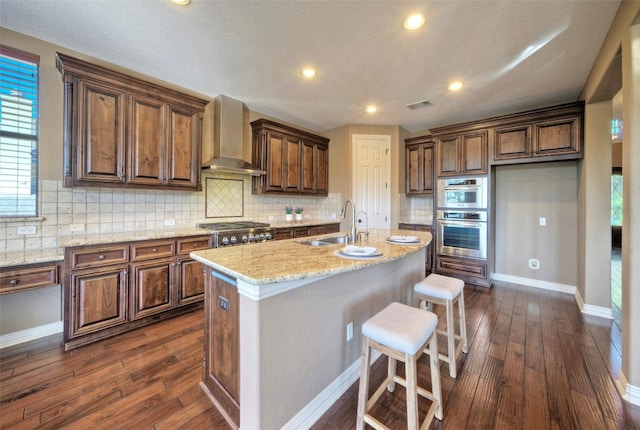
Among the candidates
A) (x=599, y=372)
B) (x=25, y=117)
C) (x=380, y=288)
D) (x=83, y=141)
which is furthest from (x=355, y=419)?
(x=25, y=117)

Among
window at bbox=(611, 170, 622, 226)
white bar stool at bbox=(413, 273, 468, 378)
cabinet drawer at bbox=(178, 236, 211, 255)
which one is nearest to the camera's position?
white bar stool at bbox=(413, 273, 468, 378)

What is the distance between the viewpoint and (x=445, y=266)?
4.29 metres

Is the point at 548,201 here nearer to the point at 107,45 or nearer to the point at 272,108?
the point at 272,108

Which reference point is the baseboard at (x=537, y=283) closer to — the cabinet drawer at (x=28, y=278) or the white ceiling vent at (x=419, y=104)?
the white ceiling vent at (x=419, y=104)

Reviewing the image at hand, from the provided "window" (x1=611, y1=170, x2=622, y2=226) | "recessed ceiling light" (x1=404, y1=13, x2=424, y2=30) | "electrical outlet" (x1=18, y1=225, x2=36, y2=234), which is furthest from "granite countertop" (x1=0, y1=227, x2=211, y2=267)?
"window" (x1=611, y1=170, x2=622, y2=226)

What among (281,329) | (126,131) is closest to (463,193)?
(281,329)

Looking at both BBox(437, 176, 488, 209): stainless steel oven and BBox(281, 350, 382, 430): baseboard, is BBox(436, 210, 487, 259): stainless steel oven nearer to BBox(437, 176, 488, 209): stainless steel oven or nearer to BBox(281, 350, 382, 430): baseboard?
BBox(437, 176, 488, 209): stainless steel oven

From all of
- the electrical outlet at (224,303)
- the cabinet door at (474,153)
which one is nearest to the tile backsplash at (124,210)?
the electrical outlet at (224,303)

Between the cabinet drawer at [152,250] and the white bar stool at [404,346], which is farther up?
the cabinet drawer at [152,250]

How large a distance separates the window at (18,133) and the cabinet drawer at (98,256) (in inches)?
26.3

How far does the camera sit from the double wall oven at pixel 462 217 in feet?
12.9

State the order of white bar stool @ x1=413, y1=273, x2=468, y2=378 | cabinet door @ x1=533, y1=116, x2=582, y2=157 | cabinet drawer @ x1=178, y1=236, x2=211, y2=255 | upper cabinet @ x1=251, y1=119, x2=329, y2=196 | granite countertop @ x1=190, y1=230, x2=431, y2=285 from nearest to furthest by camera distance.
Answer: granite countertop @ x1=190, y1=230, x2=431, y2=285, white bar stool @ x1=413, y1=273, x2=468, y2=378, cabinet drawer @ x1=178, y1=236, x2=211, y2=255, cabinet door @ x1=533, y1=116, x2=582, y2=157, upper cabinet @ x1=251, y1=119, x2=329, y2=196

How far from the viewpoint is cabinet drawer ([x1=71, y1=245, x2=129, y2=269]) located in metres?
2.25

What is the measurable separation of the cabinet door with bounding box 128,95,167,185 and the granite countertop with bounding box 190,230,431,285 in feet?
5.58
